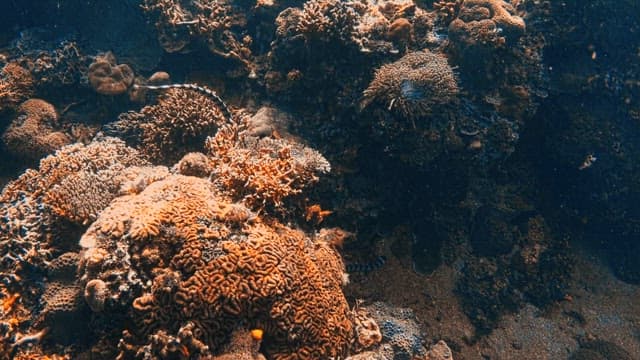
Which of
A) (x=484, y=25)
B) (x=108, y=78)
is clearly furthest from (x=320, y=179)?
(x=108, y=78)

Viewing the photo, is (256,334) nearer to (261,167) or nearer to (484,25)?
(261,167)

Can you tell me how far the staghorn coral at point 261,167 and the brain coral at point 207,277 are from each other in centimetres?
34

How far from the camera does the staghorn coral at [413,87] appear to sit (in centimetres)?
657

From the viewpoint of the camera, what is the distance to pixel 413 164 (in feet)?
23.3

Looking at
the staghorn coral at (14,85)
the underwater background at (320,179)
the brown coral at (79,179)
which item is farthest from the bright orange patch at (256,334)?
the staghorn coral at (14,85)

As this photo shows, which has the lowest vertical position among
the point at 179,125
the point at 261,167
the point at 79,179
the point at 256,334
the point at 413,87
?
the point at 256,334

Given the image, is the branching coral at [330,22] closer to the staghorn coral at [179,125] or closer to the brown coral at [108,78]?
the staghorn coral at [179,125]

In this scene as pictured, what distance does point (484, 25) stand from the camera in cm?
714

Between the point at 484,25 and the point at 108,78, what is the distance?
23.6ft

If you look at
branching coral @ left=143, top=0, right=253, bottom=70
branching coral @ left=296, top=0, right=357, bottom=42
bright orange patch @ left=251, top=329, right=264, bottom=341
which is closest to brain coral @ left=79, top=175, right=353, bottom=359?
bright orange patch @ left=251, top=329, right=264, bottom=341

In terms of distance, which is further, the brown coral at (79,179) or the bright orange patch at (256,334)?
the brown coral at (79,179)

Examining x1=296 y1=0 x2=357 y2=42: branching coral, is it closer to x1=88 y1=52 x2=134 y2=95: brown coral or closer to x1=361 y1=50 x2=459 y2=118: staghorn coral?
x1=361 y1=50 x2=459 y2=118: staghorn coral

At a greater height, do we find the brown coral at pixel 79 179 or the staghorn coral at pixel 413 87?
the staghorn coral at pixel 413 87

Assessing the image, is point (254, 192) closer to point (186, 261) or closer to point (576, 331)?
point (186, 261)
